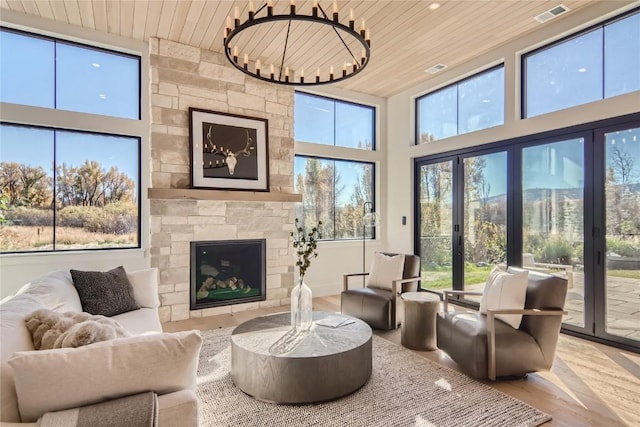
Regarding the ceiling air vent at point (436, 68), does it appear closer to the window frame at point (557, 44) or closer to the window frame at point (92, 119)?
the window frame at point (557, 44)

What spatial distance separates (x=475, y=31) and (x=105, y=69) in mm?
4638

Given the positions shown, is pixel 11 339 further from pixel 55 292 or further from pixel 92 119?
pixel 92 119

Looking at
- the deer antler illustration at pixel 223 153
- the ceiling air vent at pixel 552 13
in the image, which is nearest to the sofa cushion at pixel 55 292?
the deer antler illustration at pixel 223 153

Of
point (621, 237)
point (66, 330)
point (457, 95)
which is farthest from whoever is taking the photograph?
point (457, 95)

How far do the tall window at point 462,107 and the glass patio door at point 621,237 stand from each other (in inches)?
58.0

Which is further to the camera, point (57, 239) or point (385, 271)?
point (385, 271)

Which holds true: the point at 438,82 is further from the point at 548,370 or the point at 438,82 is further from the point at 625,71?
the point at 548,370

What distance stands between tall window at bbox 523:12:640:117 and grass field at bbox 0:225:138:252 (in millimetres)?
5504

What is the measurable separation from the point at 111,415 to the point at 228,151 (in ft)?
13.0

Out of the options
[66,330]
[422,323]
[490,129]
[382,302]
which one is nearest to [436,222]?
[490,129]

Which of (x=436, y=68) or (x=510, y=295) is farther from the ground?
(x=436, y=68)

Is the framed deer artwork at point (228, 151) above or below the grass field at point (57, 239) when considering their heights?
above

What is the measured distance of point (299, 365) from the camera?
240 centimetres

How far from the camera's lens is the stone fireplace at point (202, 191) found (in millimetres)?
4438
